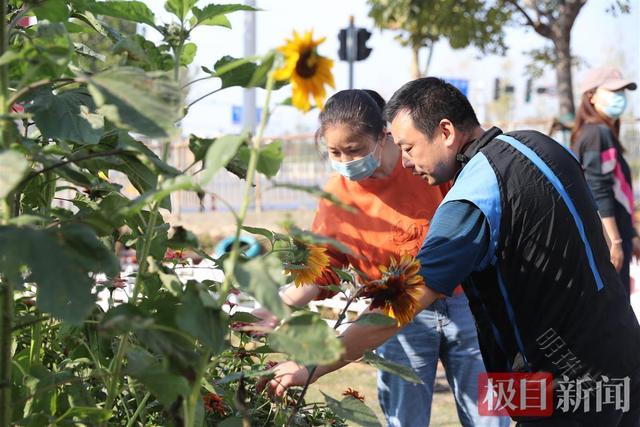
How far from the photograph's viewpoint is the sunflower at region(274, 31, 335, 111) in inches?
46.8

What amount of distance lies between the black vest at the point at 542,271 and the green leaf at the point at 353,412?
717 millimetres

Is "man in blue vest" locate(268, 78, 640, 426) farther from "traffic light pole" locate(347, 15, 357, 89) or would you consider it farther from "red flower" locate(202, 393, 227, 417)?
"traffic light pole" locate(347, 15, 357, 89)

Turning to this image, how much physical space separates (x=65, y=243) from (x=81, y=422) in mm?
373

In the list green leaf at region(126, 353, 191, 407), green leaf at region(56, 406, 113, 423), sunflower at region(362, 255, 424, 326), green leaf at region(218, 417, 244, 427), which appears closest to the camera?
green leaf at region(126, 353, 191, 407)

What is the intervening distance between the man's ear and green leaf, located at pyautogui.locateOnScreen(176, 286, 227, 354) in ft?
4.36

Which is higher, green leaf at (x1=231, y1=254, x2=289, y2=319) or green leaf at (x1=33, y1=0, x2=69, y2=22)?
green leaf at (x1=33, y1=0, x2=69, y2=22)

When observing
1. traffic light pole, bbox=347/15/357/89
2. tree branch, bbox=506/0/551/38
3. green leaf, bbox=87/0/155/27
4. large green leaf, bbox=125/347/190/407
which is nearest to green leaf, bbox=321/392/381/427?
large green leaf, bbox=125/347/190/407

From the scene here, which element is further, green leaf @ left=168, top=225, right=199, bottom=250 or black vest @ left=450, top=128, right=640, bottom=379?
black vest @ left=450, top=128, right=640, bottom=379

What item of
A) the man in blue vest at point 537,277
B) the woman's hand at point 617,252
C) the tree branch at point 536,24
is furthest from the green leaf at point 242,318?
the tree branch at point 536,24

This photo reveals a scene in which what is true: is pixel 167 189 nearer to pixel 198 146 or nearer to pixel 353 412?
pixel 198 146

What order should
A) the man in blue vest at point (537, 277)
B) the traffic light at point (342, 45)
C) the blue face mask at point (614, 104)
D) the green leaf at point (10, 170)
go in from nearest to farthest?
the green leaf at point (10, 170), the man in blue vest at point (537, 277), the blue face mask at point (614, 104), the traffic light at point (342, 45)

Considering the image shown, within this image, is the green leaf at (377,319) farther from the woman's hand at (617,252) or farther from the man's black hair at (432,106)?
the woman's hand at (617,252)

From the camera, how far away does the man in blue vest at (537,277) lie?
6.72 ft

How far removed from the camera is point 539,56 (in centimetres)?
1622
